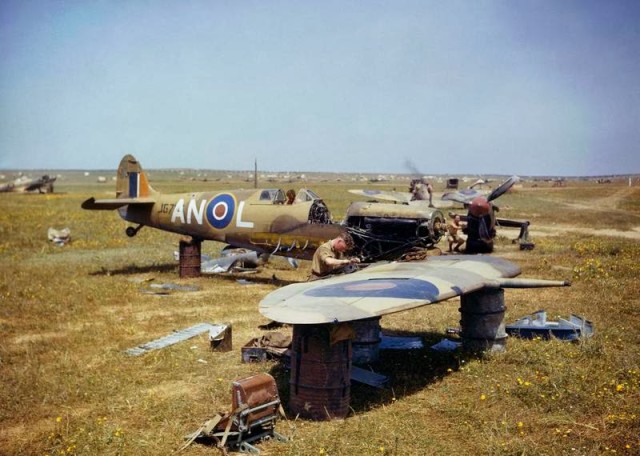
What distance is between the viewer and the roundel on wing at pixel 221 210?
15.6m

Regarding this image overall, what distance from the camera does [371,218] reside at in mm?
11156

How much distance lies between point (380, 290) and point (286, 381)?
1934mm

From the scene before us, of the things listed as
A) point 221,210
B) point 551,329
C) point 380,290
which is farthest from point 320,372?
point 221,210

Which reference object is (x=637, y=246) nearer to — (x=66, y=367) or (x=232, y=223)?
(x=232, y=223)

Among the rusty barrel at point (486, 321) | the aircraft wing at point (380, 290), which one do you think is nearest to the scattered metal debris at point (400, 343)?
the rusty barrel at point (486, 321)

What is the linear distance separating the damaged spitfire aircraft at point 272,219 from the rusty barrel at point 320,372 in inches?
197

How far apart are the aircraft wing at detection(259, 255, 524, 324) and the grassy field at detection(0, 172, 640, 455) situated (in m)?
1.26

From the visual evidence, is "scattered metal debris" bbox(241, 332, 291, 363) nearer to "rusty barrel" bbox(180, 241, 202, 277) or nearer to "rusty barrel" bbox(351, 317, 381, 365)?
"rusty barrel" bbox(351, 317, 381, 365)

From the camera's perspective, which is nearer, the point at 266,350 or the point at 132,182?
the point at 266,350

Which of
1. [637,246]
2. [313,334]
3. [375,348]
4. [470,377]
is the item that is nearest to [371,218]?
[375,348]

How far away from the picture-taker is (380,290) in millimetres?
6773

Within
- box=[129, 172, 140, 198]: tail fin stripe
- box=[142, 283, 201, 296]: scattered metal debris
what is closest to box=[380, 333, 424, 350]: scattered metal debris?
box=[142, 283, 201, 296]: scattered metal debris

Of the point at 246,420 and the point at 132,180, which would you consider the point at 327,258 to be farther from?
the point at 132,180

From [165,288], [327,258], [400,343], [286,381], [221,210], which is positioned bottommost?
[165,288]
